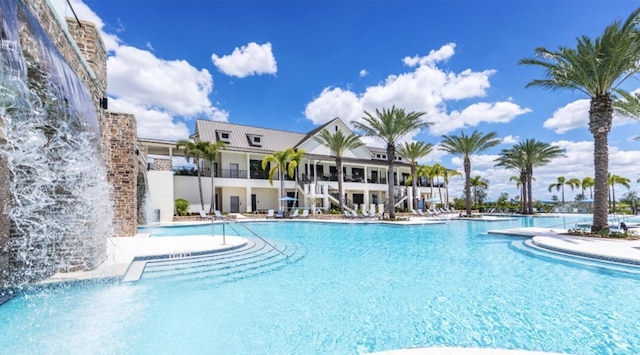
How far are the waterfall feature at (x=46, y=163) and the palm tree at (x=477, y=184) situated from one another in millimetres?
49021

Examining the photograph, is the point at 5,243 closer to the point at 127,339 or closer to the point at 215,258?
the point at 127,339

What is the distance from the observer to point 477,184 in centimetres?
4738

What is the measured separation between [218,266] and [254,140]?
82.3ft

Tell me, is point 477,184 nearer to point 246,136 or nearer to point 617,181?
point 617,181

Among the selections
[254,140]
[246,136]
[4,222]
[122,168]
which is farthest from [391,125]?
[4,222]

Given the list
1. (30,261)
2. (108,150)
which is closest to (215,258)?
(30,261)

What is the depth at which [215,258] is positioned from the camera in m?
8.20

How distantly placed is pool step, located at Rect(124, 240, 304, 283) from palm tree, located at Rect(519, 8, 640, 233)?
13148mm

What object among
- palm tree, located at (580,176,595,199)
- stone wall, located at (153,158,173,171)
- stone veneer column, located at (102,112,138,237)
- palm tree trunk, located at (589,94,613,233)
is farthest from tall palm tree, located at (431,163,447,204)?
stone veneer column, located at (102,112,138,237)

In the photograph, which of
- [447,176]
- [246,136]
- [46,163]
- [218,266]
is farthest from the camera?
[447,176]

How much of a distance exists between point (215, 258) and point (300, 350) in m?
5.22

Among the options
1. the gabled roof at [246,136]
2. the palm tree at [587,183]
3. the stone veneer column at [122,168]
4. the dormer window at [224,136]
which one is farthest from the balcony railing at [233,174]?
the palm tree at [587,183]

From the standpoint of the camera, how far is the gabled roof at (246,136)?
2938cm

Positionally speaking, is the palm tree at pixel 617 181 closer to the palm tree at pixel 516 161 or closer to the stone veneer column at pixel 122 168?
the palm tree at pixel 516 161
